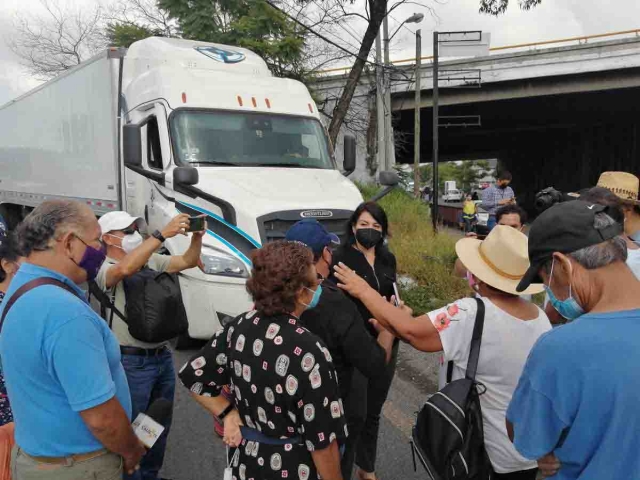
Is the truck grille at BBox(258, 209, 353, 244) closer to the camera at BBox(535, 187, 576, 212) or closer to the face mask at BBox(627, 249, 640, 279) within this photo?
the camera at BBox(535, 187, 576, 212)

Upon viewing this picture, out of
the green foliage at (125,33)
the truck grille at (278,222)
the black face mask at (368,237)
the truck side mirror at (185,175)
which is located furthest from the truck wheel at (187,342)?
the green foliage at (125,33)

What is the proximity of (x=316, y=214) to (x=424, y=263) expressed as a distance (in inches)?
108

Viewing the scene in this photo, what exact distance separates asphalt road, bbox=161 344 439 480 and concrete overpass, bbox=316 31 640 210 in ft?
35.6

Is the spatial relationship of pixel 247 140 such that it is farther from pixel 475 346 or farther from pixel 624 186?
pixel 475 346

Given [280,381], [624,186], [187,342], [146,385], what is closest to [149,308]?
[146,385]

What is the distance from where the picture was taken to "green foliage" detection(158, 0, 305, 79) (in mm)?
13961

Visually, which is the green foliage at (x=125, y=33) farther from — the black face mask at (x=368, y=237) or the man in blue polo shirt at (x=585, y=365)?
the man in blue polo shirt at (x=585, y=365)

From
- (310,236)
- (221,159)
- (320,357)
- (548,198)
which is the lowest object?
(320,357)

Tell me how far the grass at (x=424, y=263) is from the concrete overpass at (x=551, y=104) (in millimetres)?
5701

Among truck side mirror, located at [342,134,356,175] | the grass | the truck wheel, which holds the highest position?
truck side mirror, located at [342,134,356,175]

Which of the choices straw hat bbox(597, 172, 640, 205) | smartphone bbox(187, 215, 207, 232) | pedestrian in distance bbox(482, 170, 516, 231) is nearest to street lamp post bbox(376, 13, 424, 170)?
pedestrian in distance bbox(482, 170, 516, 231)

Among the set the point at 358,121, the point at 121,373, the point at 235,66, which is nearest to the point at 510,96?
the point at 358,121

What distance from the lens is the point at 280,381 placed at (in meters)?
1.73

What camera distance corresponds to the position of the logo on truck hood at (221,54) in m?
7.06
